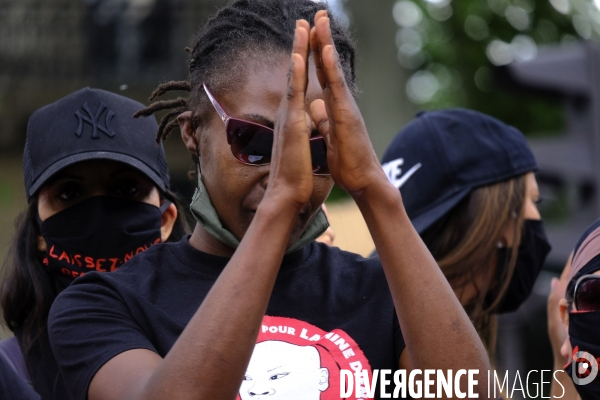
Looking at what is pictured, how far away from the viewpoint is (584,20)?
49.0 feet

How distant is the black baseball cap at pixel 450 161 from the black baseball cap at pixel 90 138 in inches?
43.4

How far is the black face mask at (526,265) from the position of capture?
384 cm

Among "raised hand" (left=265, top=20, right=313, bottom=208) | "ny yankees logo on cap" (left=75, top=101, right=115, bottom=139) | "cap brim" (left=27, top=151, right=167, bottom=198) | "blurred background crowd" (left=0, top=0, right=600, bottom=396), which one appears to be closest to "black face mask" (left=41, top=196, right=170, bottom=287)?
"cap brim" (left=27, top=151, right=167, bottom=198)

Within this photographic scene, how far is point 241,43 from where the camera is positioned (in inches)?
99.0

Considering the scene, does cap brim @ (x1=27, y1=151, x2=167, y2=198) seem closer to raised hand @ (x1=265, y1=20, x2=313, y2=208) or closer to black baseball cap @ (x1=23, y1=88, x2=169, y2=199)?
black baseball cap @ (x1=23, y1=88, x2=169, y2=199)

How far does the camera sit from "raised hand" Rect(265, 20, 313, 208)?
81.0 inches

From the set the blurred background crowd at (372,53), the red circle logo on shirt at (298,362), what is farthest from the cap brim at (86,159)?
the blurred background crowd at (372,53)

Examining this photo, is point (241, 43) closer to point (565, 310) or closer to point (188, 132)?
point (188, 132)

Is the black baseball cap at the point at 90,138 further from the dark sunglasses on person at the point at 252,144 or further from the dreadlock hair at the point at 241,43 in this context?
the dark sunglasses on person at the point at 252,144

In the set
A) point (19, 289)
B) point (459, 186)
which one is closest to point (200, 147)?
point (19, 289)

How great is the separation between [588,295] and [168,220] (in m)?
1.53

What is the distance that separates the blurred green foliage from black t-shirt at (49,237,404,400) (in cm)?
1305

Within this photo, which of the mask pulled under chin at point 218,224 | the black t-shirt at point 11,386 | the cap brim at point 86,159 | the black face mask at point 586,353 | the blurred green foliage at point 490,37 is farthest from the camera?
the blurred green foliage at point 490,37

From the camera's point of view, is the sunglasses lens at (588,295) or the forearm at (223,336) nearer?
the forearm at (223,336)
